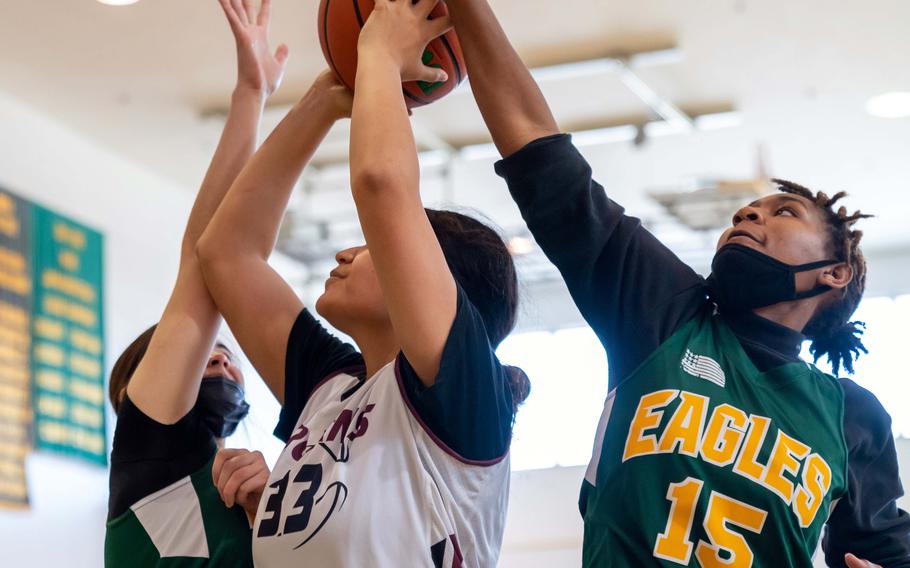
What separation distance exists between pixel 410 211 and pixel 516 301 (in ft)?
1.01

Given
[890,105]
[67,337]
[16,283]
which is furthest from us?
[890,105]

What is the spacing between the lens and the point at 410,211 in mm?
1357

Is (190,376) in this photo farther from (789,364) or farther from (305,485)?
(789,364)

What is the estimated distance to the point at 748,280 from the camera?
69.4 inches

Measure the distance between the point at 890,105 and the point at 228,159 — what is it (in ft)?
15.8

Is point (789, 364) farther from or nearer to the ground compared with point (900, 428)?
nearer to the ground

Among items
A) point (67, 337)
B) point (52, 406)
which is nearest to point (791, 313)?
point (52, 406)

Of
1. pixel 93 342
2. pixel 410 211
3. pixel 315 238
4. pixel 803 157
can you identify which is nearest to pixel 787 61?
pixel 803 157

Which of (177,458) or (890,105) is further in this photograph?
(890,105)

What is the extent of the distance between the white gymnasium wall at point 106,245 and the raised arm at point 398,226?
4197 millimetres

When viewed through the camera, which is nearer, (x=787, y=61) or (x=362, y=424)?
(x=362, y=424)

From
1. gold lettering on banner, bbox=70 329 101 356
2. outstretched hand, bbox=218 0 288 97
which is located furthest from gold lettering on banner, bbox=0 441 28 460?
outstretched hand, bbox=218 0 288 97

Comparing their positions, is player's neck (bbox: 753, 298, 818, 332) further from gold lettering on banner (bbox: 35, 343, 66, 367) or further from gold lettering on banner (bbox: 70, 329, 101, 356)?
gold lettering on banner (bbox: 70, 329, 101, 356)

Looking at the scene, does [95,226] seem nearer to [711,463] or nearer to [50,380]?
[50,380]
